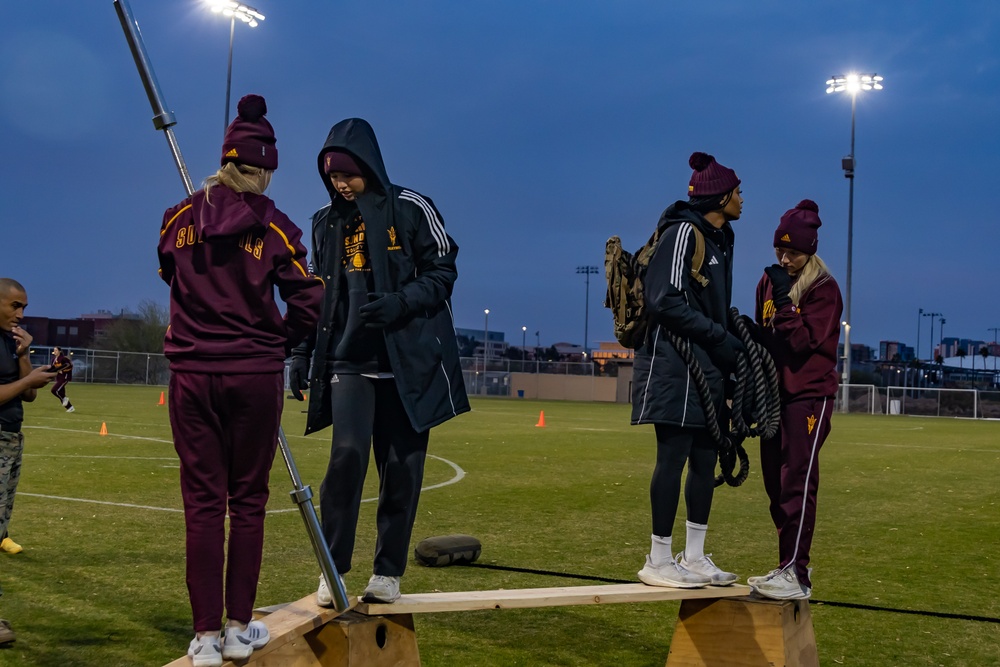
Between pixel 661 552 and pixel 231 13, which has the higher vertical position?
pixel 231 13

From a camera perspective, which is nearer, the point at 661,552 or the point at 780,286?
the point at 661,552

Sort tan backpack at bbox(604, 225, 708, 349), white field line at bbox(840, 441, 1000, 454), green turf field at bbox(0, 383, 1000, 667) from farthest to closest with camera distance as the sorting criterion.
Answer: white field line at bbox(840, 441, 1000, 454) < green turf field at bbox(0, 383, 1000, 667) < tan backpack at bbox(604, 225, 708, 349)

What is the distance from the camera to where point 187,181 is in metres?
4.11

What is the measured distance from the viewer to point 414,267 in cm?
451

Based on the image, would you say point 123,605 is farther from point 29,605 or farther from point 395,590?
point 395,590

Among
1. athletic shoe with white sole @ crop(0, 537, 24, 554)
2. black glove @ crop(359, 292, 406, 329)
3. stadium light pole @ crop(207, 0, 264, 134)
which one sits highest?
stadium light pole @ crop(207, 0, 264, 134)

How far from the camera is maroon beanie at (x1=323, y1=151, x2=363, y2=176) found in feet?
14.3

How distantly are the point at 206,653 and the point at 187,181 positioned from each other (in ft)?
5.70

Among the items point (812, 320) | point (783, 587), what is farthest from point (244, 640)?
point (812, 320)

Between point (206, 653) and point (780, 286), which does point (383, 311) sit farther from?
point (780, 286)

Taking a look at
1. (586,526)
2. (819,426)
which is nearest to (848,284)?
(586,526)

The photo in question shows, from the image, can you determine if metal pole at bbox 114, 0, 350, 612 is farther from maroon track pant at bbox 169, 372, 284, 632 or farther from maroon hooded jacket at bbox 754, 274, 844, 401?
maroon hooded jacket at bbox 754, 274, 844, 401

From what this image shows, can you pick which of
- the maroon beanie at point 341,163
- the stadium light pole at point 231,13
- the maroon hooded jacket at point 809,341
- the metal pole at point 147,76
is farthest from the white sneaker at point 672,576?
the stadium light pole at point 231,13

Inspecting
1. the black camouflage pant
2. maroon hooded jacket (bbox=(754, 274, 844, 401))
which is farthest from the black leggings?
the black camouflage pant
